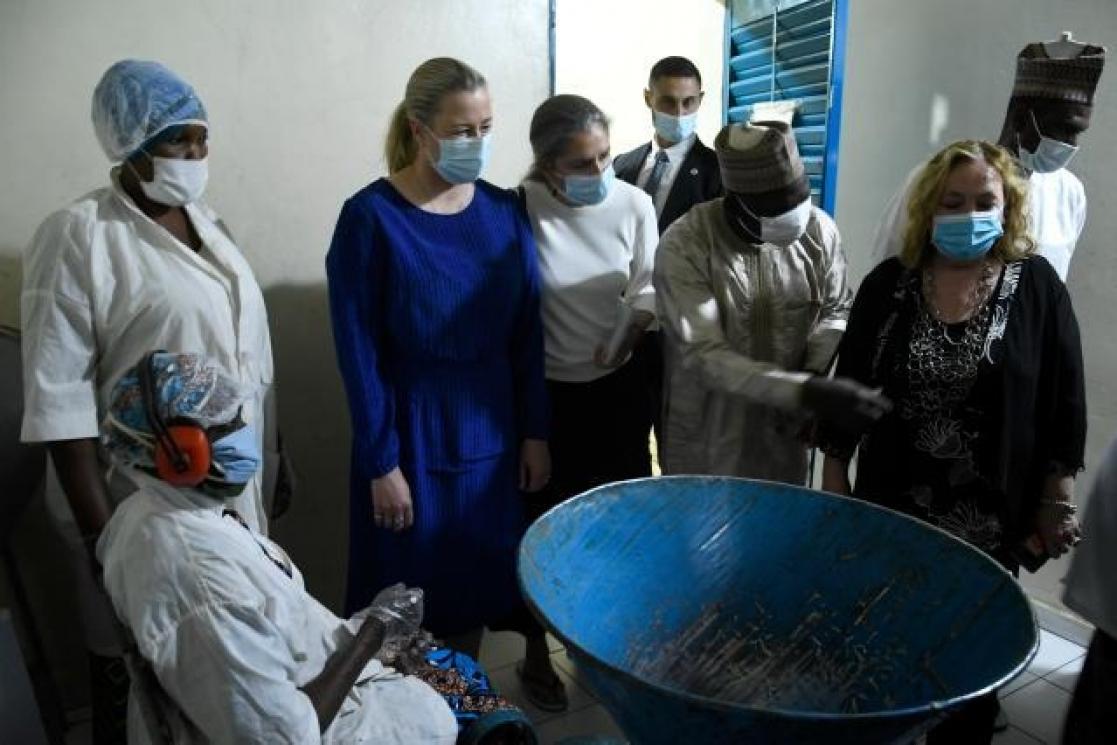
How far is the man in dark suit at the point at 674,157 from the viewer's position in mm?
2322

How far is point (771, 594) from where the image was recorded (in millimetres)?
1255

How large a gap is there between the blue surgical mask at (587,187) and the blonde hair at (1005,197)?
0.63 meters

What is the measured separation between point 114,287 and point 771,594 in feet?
4.03

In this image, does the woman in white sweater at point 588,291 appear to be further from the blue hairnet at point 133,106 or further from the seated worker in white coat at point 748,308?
the blue hairnet at point 133,106

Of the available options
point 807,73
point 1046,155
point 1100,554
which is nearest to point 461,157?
point 1100,554

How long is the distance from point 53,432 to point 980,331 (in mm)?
1633

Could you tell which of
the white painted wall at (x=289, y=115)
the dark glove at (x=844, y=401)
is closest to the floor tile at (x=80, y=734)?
the white painted wall at (x=289, y=115)

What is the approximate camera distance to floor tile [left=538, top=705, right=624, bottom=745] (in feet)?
6.55

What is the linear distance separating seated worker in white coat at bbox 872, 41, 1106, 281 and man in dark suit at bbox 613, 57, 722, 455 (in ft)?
1.70

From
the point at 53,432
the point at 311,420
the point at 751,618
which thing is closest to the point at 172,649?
the point at 53,432

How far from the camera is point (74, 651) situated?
6.64ft

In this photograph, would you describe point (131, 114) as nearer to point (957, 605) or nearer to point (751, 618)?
point (751, 618)

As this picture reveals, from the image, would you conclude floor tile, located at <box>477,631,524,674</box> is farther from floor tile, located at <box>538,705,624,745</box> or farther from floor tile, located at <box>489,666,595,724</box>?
floor tile, located at <box>538,705,624,745</box>

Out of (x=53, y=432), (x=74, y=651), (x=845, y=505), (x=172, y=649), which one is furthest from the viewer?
(x=74, y=651)
